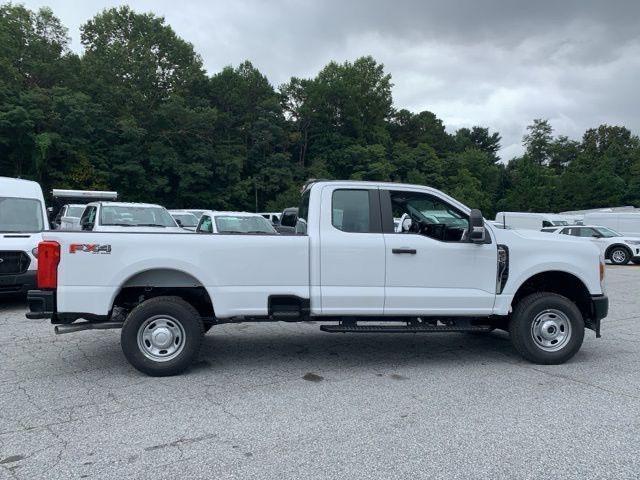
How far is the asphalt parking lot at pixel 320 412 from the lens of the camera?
350 centimetres

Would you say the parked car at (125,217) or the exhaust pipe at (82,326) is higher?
the parked car at (125,217)

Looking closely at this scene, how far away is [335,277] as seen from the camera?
18.4ft

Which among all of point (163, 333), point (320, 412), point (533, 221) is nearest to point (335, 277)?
point (320, 412)

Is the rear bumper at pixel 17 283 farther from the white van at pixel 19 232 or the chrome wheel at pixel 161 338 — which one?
the chrome wheel at pixel 161 338

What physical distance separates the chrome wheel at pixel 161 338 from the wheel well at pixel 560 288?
3957 millimetres

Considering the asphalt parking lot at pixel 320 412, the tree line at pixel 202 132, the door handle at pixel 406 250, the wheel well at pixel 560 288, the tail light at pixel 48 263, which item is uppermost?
the tree line at pixel 202 132

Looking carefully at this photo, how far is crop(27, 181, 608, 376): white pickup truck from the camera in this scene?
5.29 m

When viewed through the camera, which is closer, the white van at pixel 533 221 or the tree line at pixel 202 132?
the white van at pixel 533 221

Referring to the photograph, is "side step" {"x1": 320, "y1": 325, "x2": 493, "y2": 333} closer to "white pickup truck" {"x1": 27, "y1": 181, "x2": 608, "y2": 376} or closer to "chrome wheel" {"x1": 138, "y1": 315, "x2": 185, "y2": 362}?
"white pickup truck" {"x1": 27, "y1": 181, "x2": 608, "y2": 376}

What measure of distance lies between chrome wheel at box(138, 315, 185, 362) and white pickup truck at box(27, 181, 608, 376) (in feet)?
0.03

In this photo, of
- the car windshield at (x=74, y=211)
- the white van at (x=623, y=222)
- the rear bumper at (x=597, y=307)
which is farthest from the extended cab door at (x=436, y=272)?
the white van at (x=623, y=222)

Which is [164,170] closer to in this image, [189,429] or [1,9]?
[1,9]

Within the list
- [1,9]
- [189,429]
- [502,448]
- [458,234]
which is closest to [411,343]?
[458,234]

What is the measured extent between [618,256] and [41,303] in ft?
74.5
